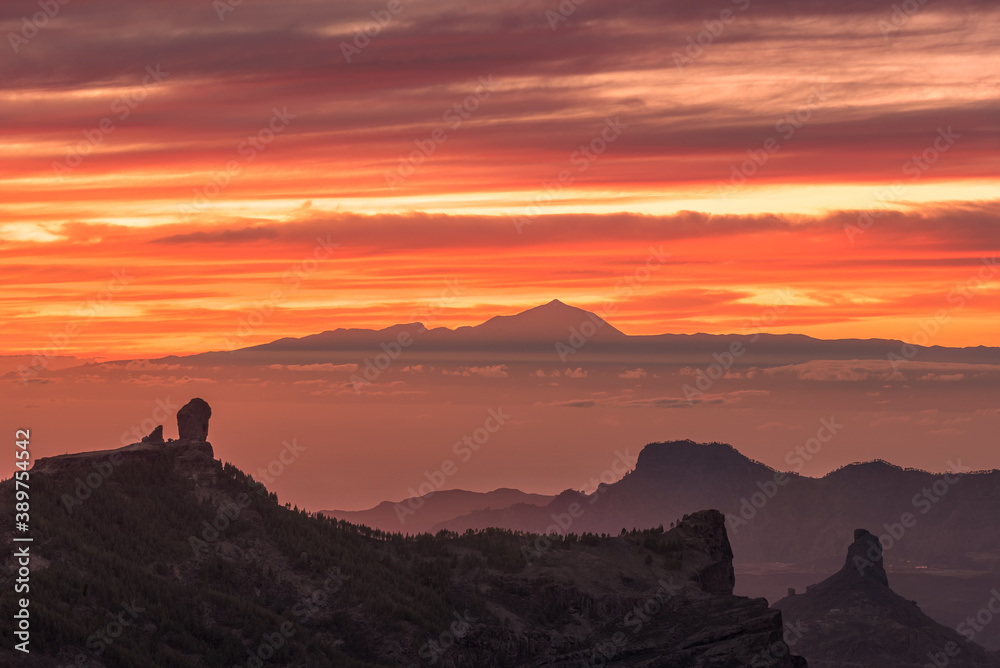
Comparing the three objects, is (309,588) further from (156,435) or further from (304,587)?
(156,435)

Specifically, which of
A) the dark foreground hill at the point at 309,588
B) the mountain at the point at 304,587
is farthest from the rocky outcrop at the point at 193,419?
the dark foreground hill at the point at 309,588

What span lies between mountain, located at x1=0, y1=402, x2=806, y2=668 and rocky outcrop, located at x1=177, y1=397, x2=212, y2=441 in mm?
161

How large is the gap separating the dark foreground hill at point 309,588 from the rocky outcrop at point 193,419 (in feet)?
12.1

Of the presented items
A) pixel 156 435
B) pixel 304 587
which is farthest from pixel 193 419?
pixel 304 587

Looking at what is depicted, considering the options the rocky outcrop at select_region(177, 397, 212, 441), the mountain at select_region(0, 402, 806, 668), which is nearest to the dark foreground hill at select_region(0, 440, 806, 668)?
the mountain at select_region(0, 402, 806, 668)

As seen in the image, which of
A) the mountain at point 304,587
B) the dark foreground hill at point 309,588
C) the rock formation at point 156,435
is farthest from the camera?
the rock formation at point 156,435

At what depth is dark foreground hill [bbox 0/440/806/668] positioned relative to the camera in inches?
2648

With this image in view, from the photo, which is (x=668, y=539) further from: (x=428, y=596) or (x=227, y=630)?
(x=227, y=630)

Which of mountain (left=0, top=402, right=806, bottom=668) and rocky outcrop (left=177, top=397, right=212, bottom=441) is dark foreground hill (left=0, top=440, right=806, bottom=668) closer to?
mountain (left=0, top=402, right=806, bottom=668)

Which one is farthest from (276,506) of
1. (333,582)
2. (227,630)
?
(227,630)

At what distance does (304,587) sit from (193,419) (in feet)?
59.7

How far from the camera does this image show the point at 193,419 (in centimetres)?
8769

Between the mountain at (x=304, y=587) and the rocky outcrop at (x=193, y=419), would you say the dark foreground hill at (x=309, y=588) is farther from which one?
the rocky outcrop at (x=193, y=419)

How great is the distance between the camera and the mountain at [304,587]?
67000 millimetres
